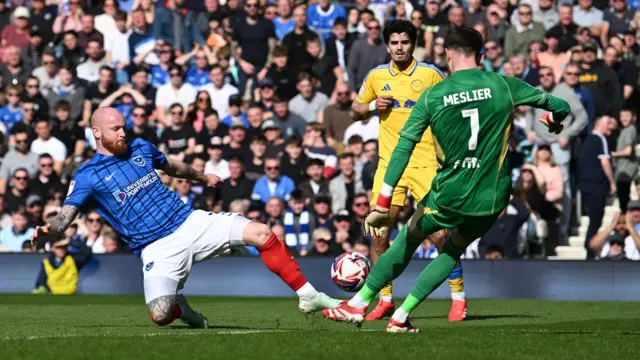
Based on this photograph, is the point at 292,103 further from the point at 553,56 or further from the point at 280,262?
the point at 280,262

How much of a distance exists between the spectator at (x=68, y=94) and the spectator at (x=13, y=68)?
47.8 inches

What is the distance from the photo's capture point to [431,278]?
950cm

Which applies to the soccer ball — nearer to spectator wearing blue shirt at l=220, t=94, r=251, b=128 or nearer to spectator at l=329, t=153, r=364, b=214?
spectator at l=329, t=153, r=364, b=214

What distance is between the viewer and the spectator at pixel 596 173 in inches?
731

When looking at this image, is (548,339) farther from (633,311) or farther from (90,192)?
(633,311)

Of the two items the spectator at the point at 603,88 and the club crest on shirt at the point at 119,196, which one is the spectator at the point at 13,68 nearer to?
the spectator at the point at 603,88

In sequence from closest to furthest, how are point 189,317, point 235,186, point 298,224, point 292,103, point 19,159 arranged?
point 189,317, point 298,224, point 235,186, point 292,103, point 19,159

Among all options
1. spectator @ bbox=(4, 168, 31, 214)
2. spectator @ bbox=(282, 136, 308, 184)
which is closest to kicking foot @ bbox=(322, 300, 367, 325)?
spectator @ bbox=(282, 136, 308, 184)

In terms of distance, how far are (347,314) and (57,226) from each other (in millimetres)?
2499

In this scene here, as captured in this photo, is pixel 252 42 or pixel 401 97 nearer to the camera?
pixel 401 97

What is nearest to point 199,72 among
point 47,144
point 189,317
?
point 47,144

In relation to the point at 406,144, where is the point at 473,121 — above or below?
above

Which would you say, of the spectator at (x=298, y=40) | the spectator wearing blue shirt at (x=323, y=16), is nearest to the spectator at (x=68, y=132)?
the spectator at (x=298, y=40)

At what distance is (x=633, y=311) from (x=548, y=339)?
5814 millimetres
